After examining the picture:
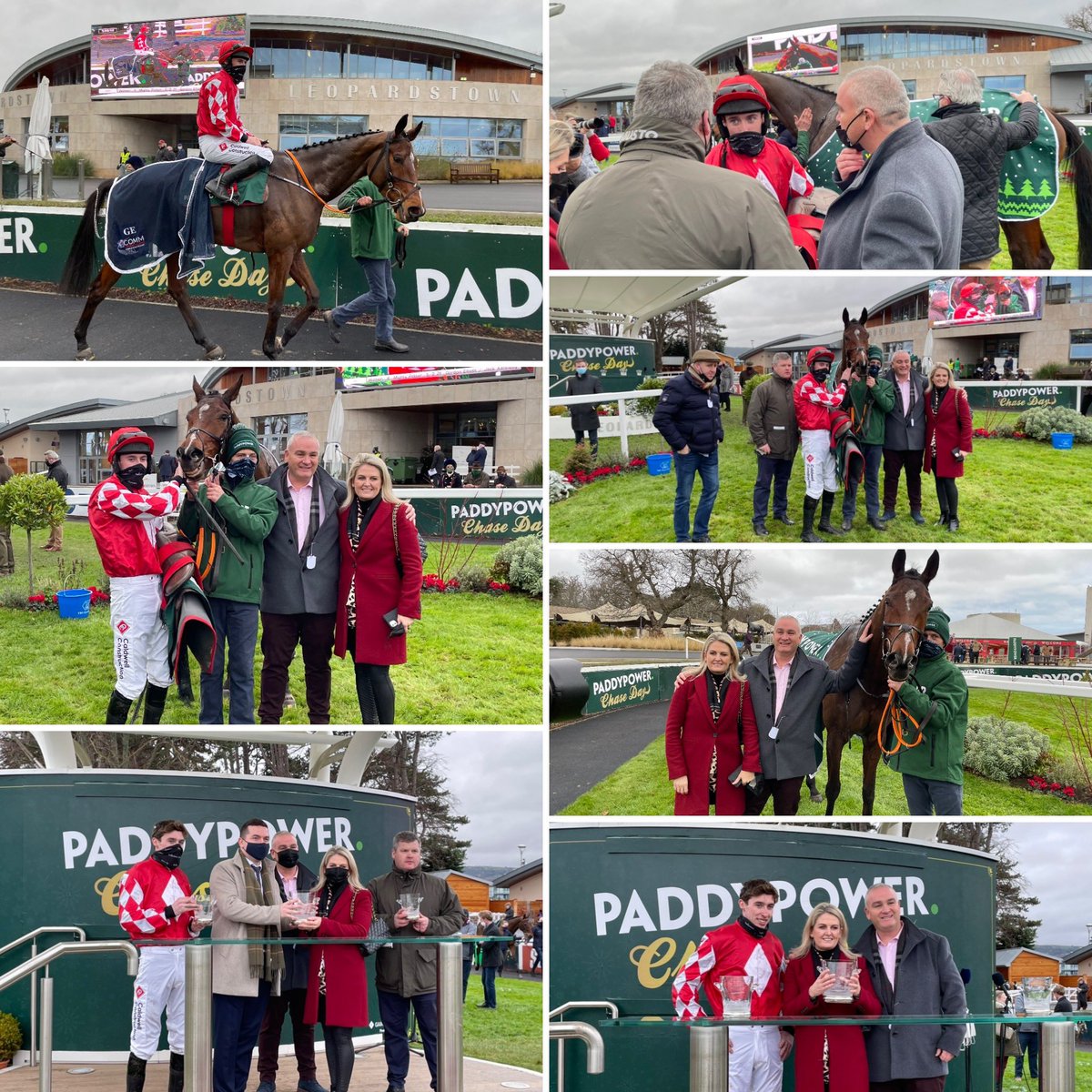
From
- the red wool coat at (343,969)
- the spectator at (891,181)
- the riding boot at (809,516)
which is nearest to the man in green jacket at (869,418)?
the riding boot at (809,516)

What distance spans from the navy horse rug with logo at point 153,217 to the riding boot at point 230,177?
2.4 inches

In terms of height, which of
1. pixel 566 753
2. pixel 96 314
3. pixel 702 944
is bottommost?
pixel 702 944

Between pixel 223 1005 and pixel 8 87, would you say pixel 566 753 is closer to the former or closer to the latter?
pixel 223 1005

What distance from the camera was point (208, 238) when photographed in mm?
5863

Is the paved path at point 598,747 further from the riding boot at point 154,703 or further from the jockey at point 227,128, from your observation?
the jockey at point 227,128

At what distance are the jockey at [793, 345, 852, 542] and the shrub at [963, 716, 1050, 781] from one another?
1367 millimetres

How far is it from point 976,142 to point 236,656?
3.83m

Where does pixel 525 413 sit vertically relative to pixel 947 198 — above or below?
below

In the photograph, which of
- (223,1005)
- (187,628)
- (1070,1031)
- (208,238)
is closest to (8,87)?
(208,238)

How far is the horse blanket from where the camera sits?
224 inches

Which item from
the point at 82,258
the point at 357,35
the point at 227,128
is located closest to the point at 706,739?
the point at 227,128

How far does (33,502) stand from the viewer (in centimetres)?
612

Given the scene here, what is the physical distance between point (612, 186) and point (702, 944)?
2.77 meters

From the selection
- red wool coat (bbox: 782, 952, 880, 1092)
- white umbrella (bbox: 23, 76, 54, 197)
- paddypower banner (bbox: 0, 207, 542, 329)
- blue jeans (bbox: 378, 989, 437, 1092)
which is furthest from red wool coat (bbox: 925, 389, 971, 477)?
white umbrella (bbox: 23, 76, 54, 197)
